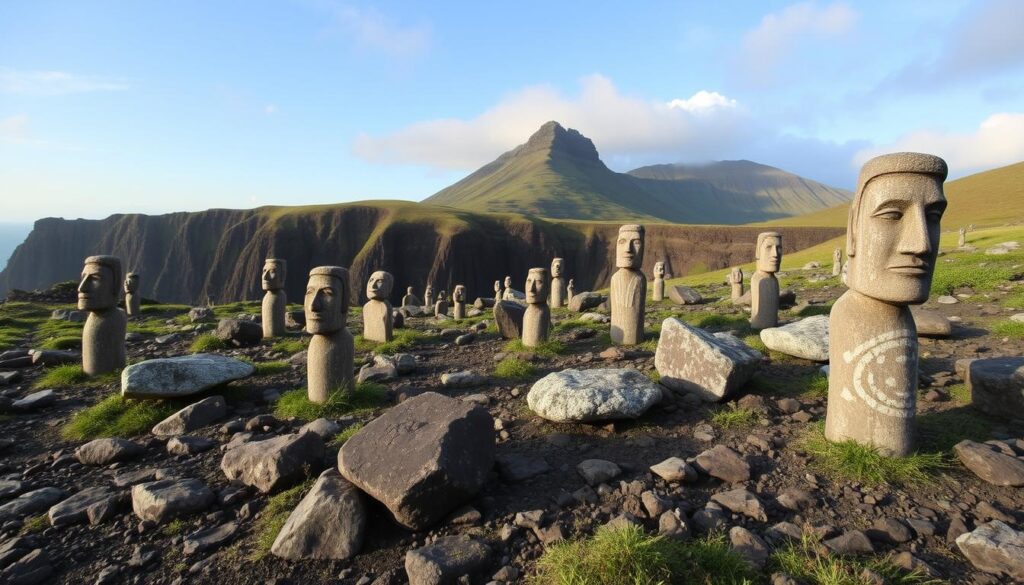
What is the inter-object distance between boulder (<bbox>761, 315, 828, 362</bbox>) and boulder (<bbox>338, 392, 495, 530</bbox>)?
20.7 feet

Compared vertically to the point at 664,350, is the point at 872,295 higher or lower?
higher

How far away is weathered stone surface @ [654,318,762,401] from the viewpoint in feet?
21.9

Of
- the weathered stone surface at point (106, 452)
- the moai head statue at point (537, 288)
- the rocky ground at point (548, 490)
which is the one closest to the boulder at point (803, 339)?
the rocky ground at point (548, 490)

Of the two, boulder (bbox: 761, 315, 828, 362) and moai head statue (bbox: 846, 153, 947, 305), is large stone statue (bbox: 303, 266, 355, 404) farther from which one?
boulder (bbox: 761, 315, 828, 362)

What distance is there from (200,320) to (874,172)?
23296 millimetres

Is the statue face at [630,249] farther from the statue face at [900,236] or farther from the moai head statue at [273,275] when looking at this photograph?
the moai head statue at [273,275]

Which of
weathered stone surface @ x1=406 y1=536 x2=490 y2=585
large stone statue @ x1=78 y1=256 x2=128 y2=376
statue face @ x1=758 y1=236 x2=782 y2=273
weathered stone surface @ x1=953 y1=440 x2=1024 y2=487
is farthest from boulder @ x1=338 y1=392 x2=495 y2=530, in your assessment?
statue face @ x1=758 y1=236 x2=782 y2=273

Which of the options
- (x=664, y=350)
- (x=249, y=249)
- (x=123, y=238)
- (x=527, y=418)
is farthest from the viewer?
(x=123, y=238)

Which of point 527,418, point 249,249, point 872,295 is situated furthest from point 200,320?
point 249,249

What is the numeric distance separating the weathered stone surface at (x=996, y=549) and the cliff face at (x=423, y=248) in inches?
2781

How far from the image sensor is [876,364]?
16.2ft

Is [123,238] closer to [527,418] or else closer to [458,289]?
[458,289]

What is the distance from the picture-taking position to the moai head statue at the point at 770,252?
1244 cm

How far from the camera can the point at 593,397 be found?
5.99 m
